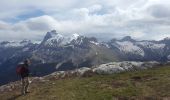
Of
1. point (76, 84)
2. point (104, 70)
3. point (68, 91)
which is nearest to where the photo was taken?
point (68, 91)

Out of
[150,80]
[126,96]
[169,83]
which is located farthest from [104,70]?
[126,96]

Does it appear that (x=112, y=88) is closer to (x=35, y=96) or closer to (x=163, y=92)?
(x=163, y=92)

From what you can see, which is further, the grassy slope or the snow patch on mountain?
the snow patch on mountain

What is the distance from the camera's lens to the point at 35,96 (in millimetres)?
47562

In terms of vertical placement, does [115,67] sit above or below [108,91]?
below

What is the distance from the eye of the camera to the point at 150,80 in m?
57.8

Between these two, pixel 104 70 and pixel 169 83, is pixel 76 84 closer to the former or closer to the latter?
pixel 169 83

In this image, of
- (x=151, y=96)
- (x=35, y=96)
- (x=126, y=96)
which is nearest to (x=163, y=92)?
(x=151, y=96)

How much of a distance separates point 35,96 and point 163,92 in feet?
58.3

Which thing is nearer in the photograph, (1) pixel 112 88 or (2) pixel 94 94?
(2) pixel 94 94

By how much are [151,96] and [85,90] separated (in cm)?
983

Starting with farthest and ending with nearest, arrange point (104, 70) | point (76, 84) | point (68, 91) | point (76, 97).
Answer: point (104, 70) → point (76, 84) → point (68, 91) → point (76, 97)

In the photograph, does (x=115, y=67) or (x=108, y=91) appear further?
(x=115, y=67)

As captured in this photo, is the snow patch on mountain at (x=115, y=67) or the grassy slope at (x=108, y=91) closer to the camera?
the grassy slope at (x=108, y=91)
